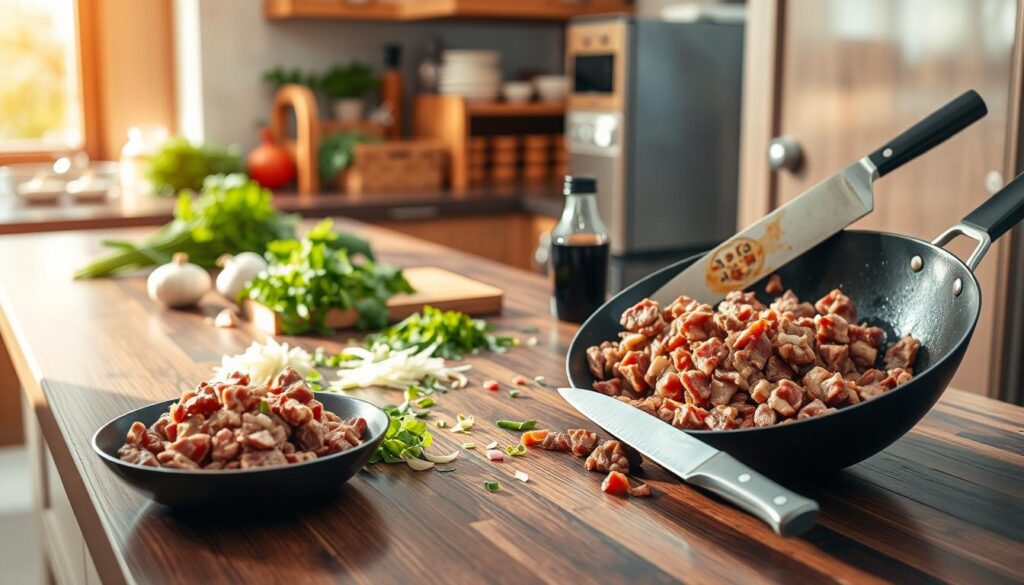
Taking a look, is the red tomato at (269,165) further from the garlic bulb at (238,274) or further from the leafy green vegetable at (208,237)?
the garlic bulb at (238,274)

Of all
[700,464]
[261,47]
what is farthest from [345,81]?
[700,464]

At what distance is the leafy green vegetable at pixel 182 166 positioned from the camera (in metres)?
3.73

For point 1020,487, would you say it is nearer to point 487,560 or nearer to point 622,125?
point 487,560

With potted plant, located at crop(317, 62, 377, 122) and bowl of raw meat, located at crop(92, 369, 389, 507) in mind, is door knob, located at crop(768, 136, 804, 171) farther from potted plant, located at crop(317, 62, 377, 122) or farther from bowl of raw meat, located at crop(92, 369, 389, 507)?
potted plant, located at crop(317, 62, 377, 122)

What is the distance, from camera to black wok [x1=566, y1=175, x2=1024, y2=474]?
89 centimetres

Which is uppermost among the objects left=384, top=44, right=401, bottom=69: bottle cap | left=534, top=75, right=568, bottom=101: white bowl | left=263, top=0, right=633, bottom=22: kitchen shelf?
left=263, top=0, right=633, bottom=22: kitchen shelf

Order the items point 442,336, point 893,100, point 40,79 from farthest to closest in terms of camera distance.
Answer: point 40,79 → point 893,100 → point 442,336

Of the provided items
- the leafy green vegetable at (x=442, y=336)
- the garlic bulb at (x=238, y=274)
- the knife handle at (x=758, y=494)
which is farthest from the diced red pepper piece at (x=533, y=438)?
the garlic bulb at (x=238, y=274)

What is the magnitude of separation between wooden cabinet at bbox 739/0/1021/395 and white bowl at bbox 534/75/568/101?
1772 millimetres

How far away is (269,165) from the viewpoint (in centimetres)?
401

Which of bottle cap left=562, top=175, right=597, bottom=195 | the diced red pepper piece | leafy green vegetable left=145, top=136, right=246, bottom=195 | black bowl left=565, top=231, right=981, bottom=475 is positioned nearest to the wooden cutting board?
bottle cap left=562, top=175, right=597, bottom=195

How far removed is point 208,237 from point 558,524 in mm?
1418

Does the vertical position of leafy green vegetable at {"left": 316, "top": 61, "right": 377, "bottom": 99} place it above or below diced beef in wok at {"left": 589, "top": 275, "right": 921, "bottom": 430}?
above

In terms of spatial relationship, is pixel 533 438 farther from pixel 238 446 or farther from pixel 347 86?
pixel 347 86
